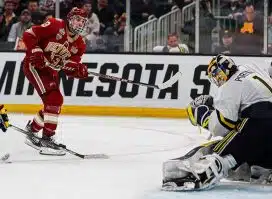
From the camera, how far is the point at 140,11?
8.58m

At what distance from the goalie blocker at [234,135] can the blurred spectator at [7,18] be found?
5.27m

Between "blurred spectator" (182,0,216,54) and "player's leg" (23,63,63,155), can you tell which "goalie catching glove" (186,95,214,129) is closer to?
"player's leg" (23,63,63,155)

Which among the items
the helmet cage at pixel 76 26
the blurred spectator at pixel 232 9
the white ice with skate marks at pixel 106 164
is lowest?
the white ice with skate marks at pixel 106 164

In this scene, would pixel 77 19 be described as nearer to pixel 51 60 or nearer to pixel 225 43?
pixel 51 60

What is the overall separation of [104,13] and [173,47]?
3.49ft

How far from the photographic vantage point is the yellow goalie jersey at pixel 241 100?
3.88m

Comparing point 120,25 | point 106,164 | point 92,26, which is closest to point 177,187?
point 106,164

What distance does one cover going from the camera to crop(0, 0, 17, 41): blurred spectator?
884cm

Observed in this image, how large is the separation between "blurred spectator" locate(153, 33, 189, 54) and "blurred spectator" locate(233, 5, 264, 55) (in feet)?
1.86

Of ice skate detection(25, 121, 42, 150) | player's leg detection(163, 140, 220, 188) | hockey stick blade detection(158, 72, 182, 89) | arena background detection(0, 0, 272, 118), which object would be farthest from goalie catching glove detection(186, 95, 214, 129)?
arena background detection(0, 0, 272, 118)

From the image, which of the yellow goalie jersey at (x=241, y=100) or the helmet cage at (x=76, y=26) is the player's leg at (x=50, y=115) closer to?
the helmet cage at (x=76, y=26)

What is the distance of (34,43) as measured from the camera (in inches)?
207

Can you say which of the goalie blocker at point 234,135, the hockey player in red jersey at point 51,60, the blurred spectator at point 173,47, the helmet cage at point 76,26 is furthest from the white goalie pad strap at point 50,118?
the blurred spectator at point 173,47

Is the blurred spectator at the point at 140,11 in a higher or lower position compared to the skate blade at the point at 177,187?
higher
